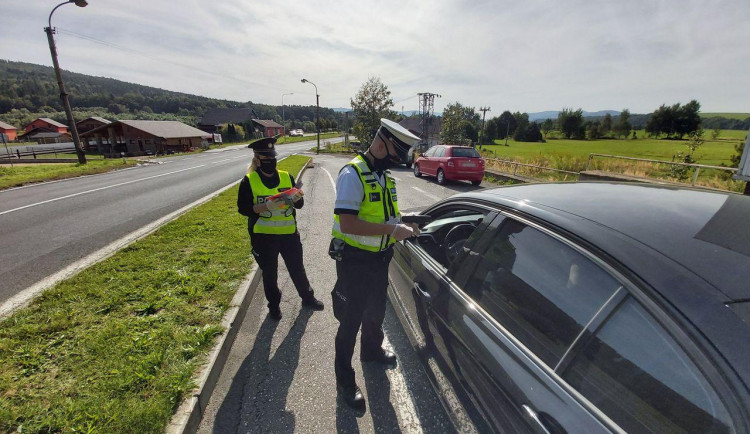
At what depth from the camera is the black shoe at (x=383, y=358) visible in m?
2.70

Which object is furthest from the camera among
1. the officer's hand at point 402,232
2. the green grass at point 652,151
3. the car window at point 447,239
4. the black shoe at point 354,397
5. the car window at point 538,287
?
the green grass at point 652,151

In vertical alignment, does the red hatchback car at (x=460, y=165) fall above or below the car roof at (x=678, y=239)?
below

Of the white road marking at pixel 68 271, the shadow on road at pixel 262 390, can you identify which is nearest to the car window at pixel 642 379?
the shadow on road at pixel 262 390

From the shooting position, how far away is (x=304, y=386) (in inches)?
98.7

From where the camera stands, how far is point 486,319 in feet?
5.19

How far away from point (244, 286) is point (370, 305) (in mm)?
2209

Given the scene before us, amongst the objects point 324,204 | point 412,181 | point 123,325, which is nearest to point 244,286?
point 123,325

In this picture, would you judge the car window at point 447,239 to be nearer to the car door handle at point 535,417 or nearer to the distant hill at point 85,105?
the car door handle at point 535,417

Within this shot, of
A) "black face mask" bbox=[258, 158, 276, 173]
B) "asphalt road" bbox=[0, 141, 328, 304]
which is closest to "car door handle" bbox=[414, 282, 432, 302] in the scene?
"black face mask" bbox=[258, 158, 276, 173]

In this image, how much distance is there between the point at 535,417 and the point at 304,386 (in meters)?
1.89

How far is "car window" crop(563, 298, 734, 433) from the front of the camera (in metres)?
0.87

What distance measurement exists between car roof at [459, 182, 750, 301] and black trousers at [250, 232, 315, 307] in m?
2.26

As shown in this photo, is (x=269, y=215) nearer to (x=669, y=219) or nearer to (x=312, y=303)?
(x=312, y=303)

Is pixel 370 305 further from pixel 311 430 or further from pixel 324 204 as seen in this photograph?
pixel 324 204
